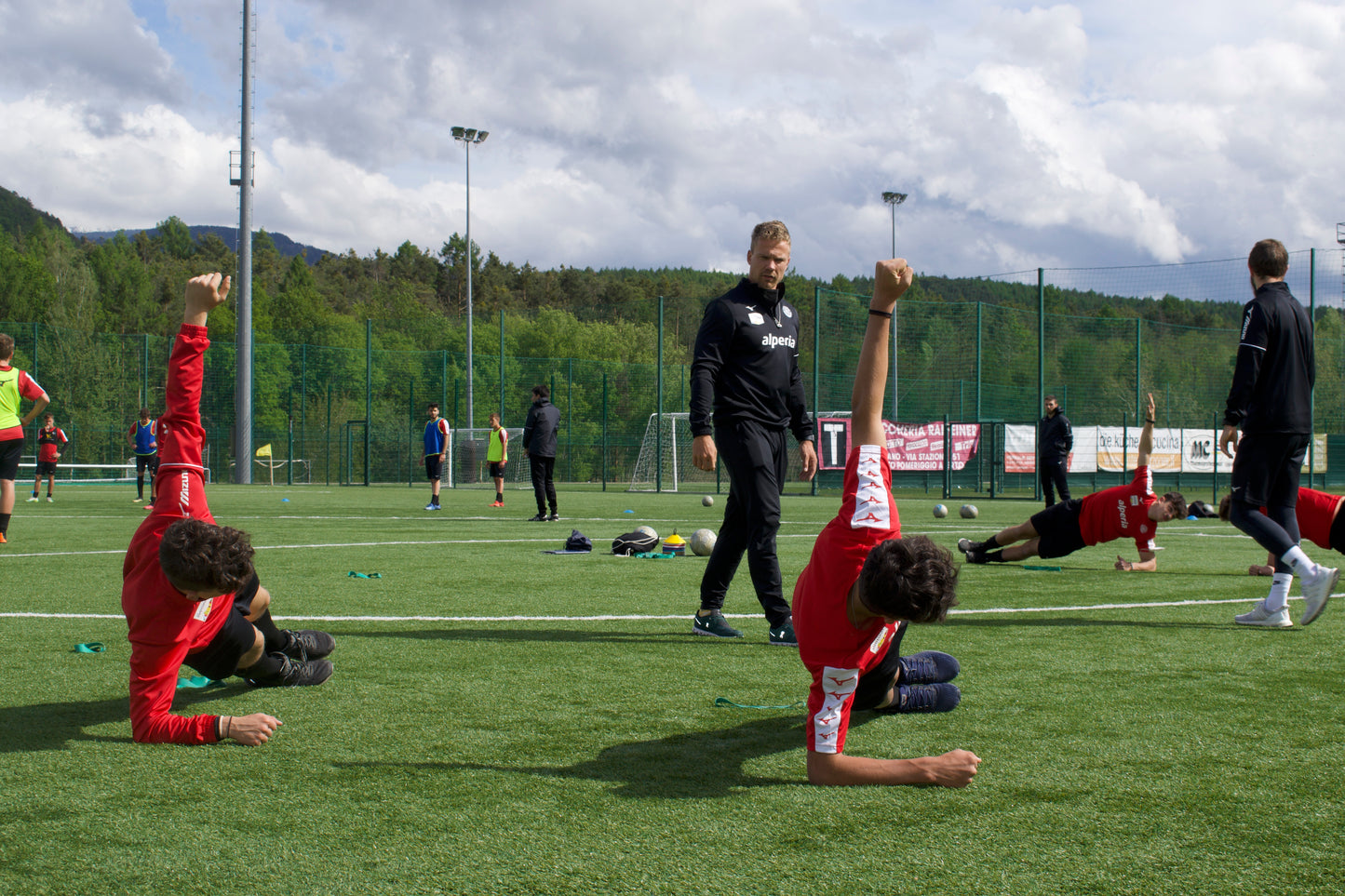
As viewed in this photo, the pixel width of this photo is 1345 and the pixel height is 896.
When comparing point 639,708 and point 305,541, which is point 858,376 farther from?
point 305,541

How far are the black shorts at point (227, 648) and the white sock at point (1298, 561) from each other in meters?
4.81

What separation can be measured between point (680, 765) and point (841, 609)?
0.63 m

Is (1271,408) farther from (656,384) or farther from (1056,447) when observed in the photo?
(656,384)

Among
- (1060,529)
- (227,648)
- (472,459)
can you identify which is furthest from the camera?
(472,459)

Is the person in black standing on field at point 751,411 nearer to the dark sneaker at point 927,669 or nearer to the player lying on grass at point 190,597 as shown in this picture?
the dark sneaker at point 927,669

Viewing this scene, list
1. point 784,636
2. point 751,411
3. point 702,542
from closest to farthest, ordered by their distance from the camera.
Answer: point 784,636
point 751,411
point 702,542

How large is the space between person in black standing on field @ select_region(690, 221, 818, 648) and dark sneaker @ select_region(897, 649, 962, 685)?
124cm

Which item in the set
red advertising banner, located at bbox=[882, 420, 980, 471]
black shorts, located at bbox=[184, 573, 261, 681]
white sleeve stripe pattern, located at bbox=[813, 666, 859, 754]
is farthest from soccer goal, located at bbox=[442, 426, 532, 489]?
white sleeve stripe pattern, located at bbox=[813, 666, 859, 754]

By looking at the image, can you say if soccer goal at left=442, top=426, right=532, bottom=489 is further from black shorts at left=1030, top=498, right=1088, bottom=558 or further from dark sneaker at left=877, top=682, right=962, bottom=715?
dark sneaker at left=877, top=682, right=962, bottom=715

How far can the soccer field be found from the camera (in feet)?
7.25

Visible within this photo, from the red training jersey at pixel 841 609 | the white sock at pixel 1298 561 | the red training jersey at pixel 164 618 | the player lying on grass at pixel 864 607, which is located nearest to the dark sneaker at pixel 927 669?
the player lying on grass at pixel 864 607

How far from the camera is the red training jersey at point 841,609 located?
8.97 ft

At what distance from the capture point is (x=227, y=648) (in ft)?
11.7

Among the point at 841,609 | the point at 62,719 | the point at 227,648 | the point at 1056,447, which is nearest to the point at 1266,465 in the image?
the point at 841,609
